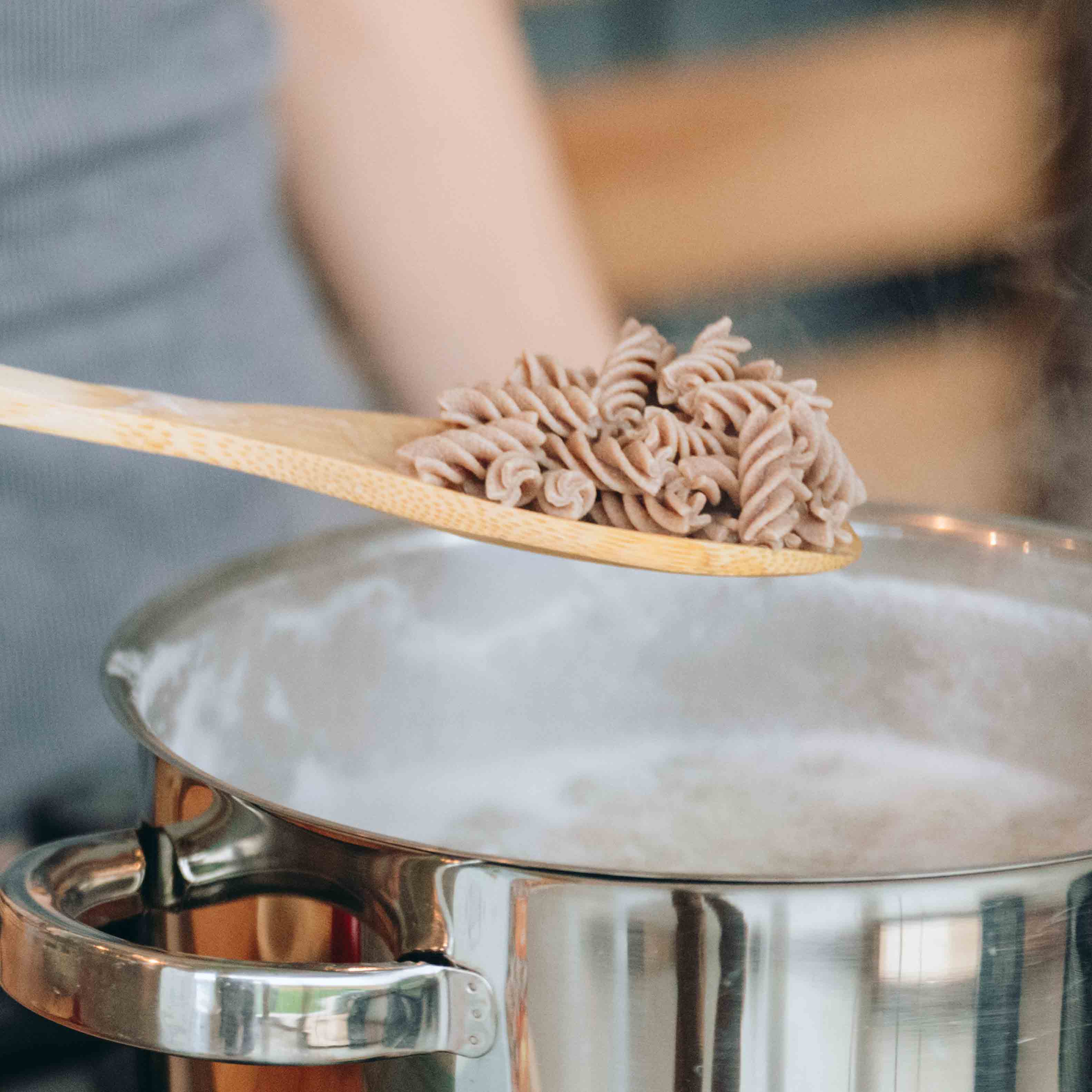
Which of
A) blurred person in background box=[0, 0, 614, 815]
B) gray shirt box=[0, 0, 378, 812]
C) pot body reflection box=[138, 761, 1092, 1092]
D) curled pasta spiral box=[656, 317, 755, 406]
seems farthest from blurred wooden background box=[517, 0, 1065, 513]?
pot body reflection box=[138, 761, 1092, 1092]

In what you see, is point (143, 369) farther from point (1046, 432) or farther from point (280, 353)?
point (1046, 432)

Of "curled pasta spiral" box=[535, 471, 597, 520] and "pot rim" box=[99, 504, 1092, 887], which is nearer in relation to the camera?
"pot rim" box=[99, 504, 1092, 887]

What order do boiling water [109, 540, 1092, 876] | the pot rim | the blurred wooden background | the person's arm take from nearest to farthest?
1. the pot rim
2. boiling water [109, 540, 1092, 876]
3. the person's arm
4. the blurred wooden background

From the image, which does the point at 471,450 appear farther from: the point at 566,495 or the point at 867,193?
the point at 867,193

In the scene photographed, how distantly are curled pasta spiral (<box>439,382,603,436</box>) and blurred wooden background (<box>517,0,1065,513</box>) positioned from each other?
3.12ft

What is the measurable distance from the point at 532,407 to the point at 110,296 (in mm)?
399

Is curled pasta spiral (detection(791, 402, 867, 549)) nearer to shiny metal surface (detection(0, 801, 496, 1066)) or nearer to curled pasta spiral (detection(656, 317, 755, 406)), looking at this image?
curled pasta spiral (detection(656, 317, 755, 406))

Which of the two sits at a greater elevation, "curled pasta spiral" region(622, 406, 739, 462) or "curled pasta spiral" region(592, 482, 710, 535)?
"curled pasta spiral" region(622, 406, 739, 462)

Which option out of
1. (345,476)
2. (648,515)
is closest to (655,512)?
(648,515)

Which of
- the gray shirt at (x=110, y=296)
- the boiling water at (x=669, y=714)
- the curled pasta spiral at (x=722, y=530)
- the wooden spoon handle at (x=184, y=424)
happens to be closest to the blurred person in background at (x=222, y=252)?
the gray shirt at (x=110, y=296)

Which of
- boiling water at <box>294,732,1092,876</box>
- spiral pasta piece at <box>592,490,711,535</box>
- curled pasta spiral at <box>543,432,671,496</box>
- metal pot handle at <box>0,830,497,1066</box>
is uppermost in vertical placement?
curled pasta spiral at <box>543,432,671,496</box>

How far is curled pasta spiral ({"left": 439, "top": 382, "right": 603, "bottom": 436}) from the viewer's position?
50cm

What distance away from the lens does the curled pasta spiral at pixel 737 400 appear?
0.50 metres

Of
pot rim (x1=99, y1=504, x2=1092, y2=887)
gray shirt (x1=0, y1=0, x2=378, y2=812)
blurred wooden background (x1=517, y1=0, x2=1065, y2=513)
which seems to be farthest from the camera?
blurred wooden background (x1=517, y1=0, x2=1065, y2=513)
